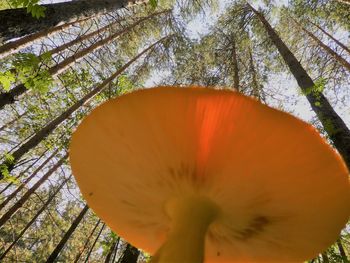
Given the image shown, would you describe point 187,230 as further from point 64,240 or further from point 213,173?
point 64,240

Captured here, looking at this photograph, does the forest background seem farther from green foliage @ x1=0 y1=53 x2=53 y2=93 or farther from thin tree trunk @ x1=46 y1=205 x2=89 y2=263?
green foliage @ x1=0 y1=53 x2=53 y2=93

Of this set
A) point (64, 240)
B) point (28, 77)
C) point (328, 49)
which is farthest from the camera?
point (328, 49)

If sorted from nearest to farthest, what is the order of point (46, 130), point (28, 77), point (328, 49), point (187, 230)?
point (187, 230) → point (28, 77) → point (46, 130) → point (328, 49)

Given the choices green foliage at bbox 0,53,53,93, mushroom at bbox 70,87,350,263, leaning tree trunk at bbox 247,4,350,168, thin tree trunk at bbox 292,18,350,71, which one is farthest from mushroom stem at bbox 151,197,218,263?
thin tree trunk at bbox 292,18,350,71

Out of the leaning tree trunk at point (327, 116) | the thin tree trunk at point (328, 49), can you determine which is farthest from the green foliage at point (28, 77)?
the thin tree trunk at point (328, 49)

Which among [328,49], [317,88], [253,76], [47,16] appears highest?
[328,49]

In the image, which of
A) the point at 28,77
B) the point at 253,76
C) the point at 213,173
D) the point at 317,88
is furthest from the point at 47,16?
the point at 253,76

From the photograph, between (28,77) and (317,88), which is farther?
(317,88)

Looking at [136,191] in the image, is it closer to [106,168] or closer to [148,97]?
[106,168]
